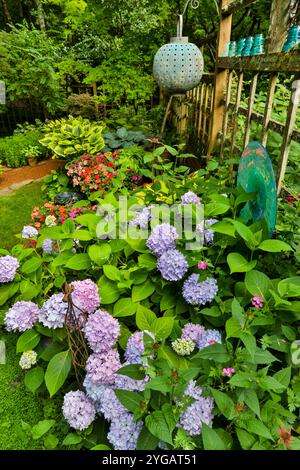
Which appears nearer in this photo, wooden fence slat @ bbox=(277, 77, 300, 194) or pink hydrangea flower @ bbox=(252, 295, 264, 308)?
pink hydrangea flower @ bbox=(252, 295, 264, 308)

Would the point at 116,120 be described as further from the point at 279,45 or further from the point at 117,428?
the point at 117,428

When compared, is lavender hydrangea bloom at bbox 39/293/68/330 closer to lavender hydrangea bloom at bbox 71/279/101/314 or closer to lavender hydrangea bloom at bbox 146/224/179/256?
lavender hydrangea bloom at bbox 71/279/101/314

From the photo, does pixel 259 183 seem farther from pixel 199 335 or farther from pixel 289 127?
pixel 199 335

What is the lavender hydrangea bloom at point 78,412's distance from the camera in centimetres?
119

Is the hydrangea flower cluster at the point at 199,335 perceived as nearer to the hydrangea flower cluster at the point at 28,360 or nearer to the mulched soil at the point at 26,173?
the hydrangea flower cluster at the point at 28,360

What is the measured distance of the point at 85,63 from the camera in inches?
258

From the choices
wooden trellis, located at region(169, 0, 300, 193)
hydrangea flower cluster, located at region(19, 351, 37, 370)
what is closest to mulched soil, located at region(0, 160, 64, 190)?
wooden trellis, located at region(169, 0, 300, 193)

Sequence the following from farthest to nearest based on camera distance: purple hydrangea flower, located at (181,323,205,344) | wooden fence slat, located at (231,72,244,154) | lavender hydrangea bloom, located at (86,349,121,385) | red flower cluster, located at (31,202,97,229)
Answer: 1. red flower cluster, located at (31,202,97,229)
2. wooden fence slat, located at (231,72,244,154)
3. purple hydrangea flower, located at (181,323,205,344)
4. lavender hydrangea bloom, located at (86,349,121,385)

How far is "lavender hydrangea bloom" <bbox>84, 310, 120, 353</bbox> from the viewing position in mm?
1172

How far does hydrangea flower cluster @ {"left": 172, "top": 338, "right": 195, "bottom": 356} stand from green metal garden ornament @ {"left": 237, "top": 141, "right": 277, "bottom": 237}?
558mm

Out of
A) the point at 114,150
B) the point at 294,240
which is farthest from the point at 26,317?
the point at 114,150

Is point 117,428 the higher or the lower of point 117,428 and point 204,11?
the lower

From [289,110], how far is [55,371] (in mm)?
1554

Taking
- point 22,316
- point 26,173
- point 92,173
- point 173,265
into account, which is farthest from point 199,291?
point 26,173
